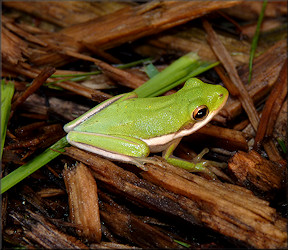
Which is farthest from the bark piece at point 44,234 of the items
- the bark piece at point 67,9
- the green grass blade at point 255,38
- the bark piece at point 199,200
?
the bark piece at point 67,9

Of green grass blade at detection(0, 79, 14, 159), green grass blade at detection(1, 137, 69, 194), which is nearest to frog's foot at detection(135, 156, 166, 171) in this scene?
green grass blade at detection(1, 137, 69, 194)

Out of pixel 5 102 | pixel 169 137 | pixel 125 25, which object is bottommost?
pixel 169 137

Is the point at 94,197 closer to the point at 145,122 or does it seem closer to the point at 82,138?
the point at 82,138

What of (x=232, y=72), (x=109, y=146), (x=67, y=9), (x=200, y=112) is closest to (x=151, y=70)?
(x=232, y=72)

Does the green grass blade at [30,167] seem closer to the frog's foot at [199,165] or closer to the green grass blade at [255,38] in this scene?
the frog's foot at [199,165]

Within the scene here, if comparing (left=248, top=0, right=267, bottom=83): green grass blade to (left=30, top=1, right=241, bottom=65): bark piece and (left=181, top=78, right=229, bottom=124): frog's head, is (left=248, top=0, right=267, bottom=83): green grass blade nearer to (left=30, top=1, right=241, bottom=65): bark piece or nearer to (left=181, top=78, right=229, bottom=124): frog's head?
(left=30, top=1, right=241, bottom=65): bark piece

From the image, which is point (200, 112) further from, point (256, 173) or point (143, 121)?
point (256, 173)
